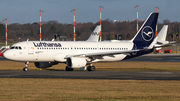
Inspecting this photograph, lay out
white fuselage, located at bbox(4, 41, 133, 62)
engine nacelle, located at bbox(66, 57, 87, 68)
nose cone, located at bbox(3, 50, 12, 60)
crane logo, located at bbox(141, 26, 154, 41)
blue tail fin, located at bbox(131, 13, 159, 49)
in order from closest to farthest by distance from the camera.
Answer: nose cone, located at bbox(3, 50, 12, 60) < engine nacelle, located at bbox(66, 57, 87, 68) < white fuselage, located at bbox(4, 41, 133, 62) < blue tail fin, located at bbox(131, 13, 159, 49) < crane logo, located at bbox(141, 26, 154, 41)

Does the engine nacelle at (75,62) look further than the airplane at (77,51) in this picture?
No

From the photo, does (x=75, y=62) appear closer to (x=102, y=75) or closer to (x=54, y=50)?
(x=54, y=50)

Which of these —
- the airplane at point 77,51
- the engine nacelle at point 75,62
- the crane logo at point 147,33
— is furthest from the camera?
the crane logo at point 147,33

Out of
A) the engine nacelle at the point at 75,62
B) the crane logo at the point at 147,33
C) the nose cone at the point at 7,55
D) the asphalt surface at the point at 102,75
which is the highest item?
the crane logo at the point at 147,33

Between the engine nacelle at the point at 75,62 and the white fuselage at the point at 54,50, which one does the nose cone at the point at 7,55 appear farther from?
the engine nacelle at the point at 75,62

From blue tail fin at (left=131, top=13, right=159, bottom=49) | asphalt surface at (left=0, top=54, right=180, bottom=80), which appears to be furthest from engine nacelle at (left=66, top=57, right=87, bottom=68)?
blue tail fin at (left=131, top=13, right=159, bottom=49)

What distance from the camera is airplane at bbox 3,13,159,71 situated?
38.4 metres

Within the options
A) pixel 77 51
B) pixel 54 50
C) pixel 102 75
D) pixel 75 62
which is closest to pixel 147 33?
pixel 77 51

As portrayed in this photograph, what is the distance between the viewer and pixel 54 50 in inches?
1575

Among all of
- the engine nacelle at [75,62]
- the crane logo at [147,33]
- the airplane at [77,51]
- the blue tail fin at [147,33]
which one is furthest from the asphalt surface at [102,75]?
the crane logo at [147,33]

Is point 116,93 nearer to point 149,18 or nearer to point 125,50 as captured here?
point 125,50

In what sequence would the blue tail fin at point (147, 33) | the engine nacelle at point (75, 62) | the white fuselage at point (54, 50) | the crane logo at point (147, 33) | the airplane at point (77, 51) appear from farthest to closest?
the crane logo at point (147, 33)
the blue tail fin at point (147, 33)
the airplane at point (77, 51)
the white fuselage at point (54, 50)
the engine nacelle at point (75, 62)

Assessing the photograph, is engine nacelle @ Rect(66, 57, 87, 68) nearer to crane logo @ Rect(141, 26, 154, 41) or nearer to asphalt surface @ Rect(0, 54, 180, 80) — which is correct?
asphalt surface @ Rect(0, 54, 180, 80)

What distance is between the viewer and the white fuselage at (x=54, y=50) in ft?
126
